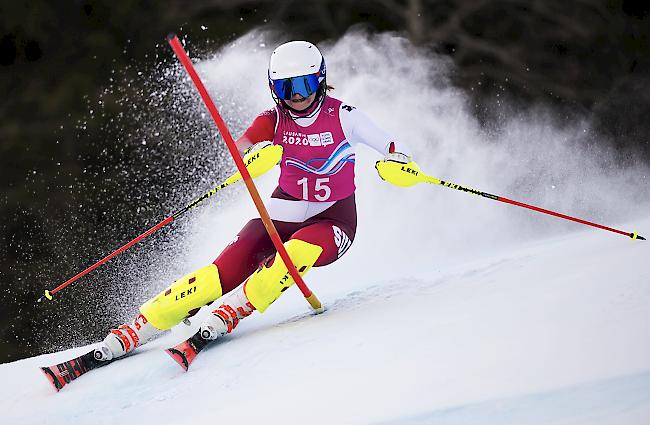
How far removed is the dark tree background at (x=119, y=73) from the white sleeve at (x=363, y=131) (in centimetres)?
Result: 653

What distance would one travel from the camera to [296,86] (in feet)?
7.72

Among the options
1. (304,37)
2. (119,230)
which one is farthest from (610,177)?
(119,230)

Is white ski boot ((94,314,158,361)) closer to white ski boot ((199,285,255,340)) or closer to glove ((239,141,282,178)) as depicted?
white ski boot ((199,285,255,340))

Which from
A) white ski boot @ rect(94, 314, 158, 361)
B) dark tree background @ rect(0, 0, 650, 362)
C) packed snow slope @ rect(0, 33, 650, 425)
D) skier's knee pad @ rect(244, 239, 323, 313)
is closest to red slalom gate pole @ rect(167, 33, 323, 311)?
skier's knee pad @ rect(244, 239, 323, 313)

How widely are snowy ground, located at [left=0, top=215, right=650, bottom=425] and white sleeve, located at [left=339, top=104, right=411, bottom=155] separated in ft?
1.57

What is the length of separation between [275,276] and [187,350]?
0.33 m

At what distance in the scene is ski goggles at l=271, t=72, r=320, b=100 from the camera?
235cm

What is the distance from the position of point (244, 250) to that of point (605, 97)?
7.16 meters

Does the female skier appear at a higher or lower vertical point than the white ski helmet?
lower

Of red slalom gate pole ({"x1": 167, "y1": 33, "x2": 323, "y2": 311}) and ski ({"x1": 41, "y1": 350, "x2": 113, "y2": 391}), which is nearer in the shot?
red slalom gate pole ({"x1": 167, "y1": 33, "x2": 323, "y2": 311})

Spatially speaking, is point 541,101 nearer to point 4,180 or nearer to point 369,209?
point 369,209

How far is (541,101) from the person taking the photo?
9070 millimetres

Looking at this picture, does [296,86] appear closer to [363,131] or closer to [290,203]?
[363,131]

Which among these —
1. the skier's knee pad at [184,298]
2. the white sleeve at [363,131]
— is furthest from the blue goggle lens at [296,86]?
the skier's knee pad at [184,298]
